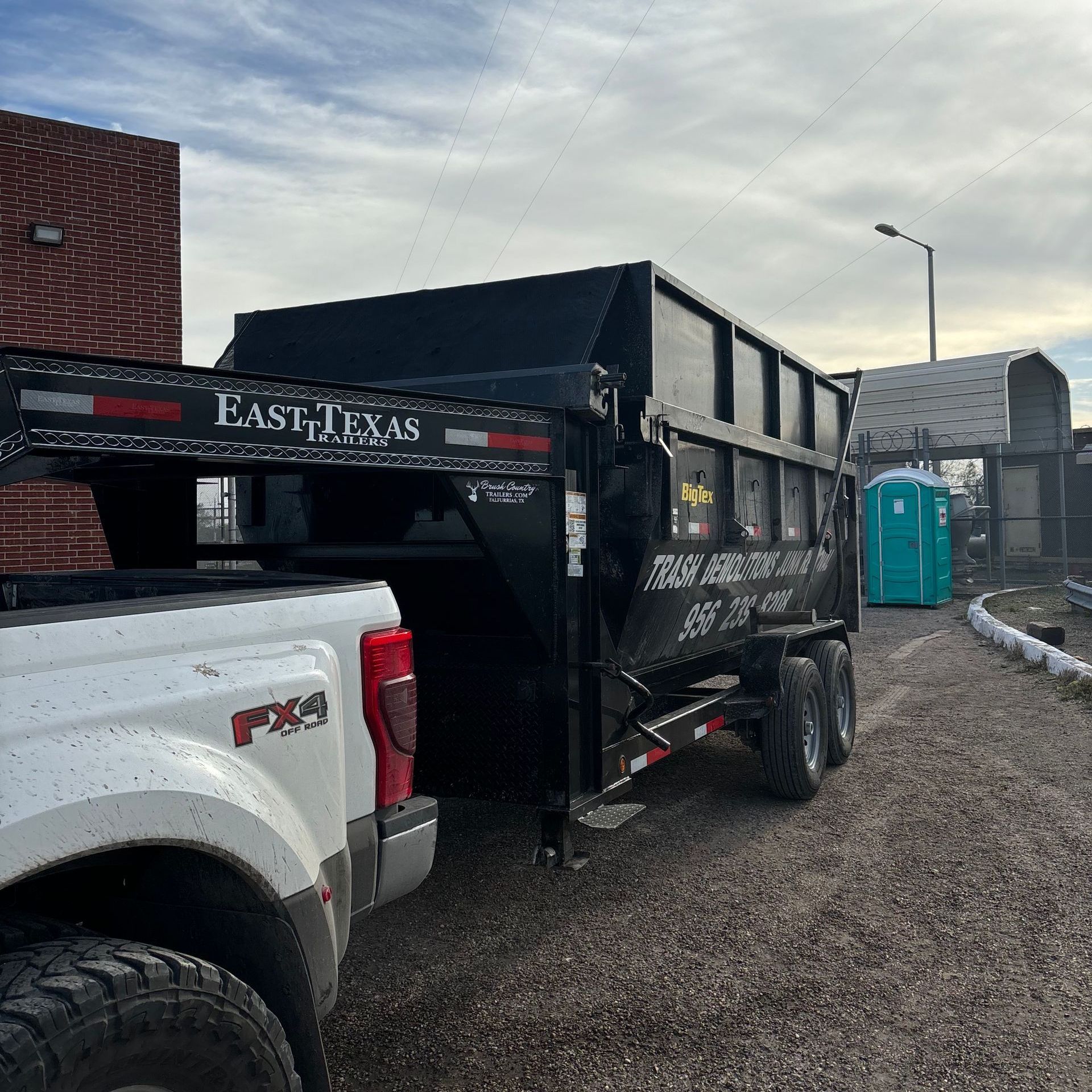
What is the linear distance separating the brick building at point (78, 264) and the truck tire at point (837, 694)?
26.1 feet

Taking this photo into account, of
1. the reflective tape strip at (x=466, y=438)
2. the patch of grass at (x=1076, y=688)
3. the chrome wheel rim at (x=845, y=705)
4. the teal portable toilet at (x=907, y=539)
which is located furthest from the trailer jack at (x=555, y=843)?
the teal portable toilet at (x=907, y=539)

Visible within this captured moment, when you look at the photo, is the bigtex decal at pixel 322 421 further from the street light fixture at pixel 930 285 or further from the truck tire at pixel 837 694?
the street light fixture at pixel 930 285

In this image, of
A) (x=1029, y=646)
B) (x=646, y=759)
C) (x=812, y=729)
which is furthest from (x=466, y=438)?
(x=1029, y=646)

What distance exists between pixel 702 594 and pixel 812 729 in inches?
52.9

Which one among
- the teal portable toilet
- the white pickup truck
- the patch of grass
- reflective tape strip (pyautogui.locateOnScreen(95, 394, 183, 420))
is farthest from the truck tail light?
the teal portable toilet

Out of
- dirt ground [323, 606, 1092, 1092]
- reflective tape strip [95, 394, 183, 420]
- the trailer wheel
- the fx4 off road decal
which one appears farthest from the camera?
the trailer wheel

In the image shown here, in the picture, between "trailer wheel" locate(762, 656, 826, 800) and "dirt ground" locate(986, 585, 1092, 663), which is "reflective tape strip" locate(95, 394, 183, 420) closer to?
"trailer wheel" locate(762, 656, 826, 800)

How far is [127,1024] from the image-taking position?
1.70 meters

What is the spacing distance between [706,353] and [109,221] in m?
8.58

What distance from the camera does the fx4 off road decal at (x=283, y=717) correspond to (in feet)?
6.84

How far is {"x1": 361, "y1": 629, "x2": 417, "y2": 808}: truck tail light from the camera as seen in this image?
8.23 ft

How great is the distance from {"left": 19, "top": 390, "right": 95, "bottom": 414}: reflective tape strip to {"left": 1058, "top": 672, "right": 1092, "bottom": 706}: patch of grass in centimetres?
870

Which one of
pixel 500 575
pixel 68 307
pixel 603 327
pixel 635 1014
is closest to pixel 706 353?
pixel 603 327

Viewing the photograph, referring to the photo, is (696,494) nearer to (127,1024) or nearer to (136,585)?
(136,585)
